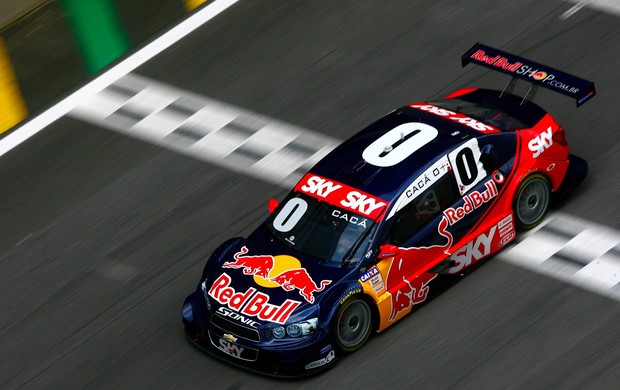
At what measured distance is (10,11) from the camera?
15898mm

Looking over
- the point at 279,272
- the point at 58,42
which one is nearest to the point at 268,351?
the point at 279,272

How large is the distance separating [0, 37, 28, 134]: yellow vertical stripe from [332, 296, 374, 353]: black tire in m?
6.06

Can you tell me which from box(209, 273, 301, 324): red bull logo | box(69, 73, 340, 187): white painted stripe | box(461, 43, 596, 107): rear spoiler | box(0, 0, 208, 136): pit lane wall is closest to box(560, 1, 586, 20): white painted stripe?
box(461, 43, 596, 107): rear spoiler

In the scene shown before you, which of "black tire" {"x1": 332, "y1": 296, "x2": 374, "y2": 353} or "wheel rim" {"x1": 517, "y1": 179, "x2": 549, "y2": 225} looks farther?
"wheel rim" {"x1": 517, "y1": 179, "x2": 549, "y2": 225}

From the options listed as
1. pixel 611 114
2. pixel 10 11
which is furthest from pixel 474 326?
pixel 10 11

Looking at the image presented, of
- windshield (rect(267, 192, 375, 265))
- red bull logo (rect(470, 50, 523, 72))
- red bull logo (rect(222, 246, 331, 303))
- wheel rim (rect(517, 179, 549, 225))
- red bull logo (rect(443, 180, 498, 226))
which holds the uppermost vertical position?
red bull logo (rect(470, 50, 523, 72))

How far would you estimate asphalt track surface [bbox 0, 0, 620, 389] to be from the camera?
1202 centimetres

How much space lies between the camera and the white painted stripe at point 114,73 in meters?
16.2

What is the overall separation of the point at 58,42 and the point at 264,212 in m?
3.83

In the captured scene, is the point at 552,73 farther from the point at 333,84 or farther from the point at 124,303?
the point at 124,303

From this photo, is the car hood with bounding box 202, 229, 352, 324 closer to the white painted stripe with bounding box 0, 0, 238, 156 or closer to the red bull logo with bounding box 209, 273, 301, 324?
the red bull logo with bounding box 209, 273, 301, 324

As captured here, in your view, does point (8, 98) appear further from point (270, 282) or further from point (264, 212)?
point (270, 282)

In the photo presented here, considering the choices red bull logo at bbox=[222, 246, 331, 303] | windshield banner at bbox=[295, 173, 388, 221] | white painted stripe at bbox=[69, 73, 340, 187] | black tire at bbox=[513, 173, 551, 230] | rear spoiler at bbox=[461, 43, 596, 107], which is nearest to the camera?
red bull logo at bbox=[222, 246, 331, 303]

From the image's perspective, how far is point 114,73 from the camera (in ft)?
55.2
